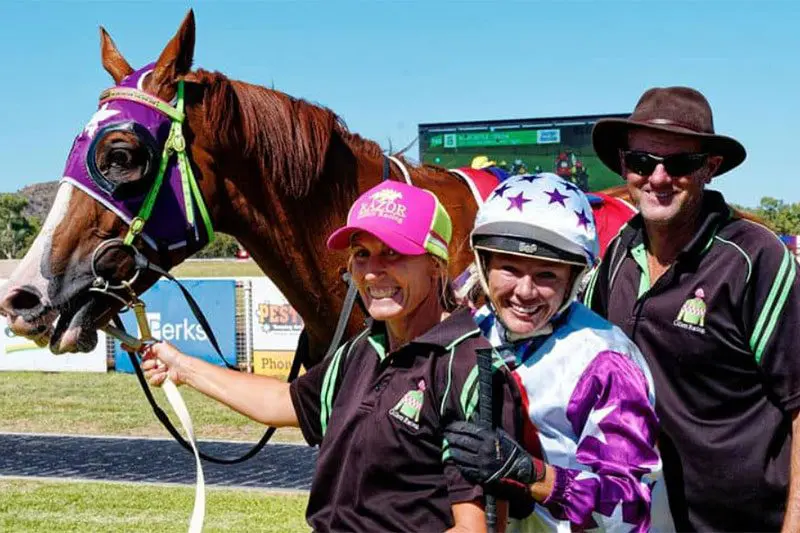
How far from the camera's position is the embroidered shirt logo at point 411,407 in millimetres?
Result: 2275

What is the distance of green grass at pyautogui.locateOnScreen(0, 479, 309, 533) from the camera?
22.0ft

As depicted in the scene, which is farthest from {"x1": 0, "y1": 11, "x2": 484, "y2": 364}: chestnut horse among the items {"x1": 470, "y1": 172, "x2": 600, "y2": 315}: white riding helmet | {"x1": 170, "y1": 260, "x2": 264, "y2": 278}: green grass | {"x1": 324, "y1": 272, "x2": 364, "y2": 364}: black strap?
{"x1": 170, "y1": 260, "x2": 264, "y2": 278}: green grass

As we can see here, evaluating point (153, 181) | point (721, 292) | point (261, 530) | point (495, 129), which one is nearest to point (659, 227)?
point (721, 292)

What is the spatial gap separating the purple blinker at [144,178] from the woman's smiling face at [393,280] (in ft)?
4.44

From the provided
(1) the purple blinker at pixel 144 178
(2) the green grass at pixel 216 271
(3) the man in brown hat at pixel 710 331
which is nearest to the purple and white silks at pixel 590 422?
(3) the man in brown hat at pixel 710 331

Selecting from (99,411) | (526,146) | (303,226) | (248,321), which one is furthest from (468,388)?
(248,321)

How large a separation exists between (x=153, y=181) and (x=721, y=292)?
6.52 ft

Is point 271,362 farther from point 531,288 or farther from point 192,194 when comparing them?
point 531,288

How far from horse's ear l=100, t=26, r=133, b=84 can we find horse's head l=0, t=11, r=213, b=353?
22cm

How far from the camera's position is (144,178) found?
11.7 feet

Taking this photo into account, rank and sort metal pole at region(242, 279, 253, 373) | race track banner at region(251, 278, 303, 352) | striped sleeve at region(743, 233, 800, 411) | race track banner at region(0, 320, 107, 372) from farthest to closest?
1. race track banner at region(0, 320, 107, 372)
2. metal pole at region(242, 279, 253, 373)
3. race track banner at region(251, 278, 303, 352)
4. striped sleeve at region(743, 233, 800, 411)

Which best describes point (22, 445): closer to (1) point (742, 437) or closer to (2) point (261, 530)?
(2) point (261, 530)

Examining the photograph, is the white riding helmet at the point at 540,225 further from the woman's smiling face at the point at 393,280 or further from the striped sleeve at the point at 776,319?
the striped sleeve at the point at 776,319

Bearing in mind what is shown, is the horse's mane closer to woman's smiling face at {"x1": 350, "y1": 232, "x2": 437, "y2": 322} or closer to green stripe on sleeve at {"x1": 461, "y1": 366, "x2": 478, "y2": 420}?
woman's smiling face at {"x1": 350, "y1": 232, "x2": 437, "y2": 322}
